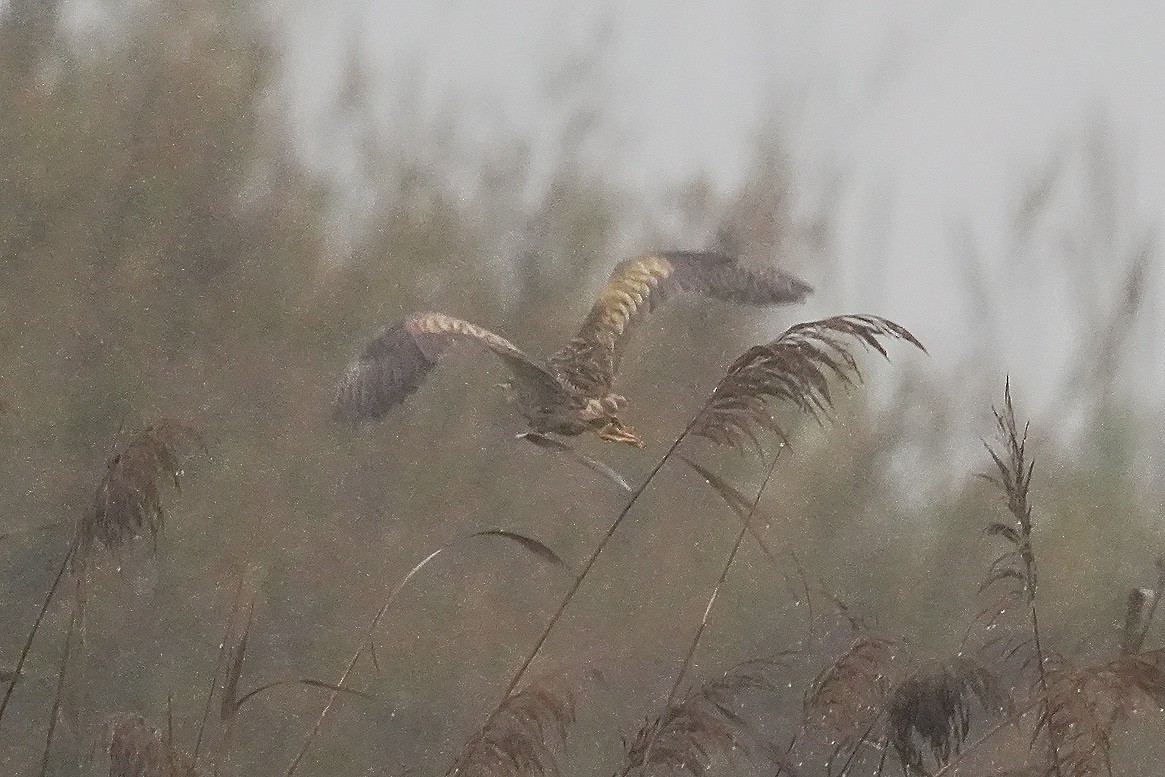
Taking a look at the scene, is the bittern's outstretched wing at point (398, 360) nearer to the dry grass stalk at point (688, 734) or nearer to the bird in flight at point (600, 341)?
the bird in flight at point (600, 341)

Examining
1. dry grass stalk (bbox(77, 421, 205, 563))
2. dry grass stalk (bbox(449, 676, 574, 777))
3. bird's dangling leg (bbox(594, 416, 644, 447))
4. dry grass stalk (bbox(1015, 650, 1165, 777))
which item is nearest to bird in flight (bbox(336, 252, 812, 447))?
bird's dangling leg (bbox(594, 416, 644, 447))

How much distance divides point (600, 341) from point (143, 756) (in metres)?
0.87

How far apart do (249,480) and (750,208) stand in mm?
893

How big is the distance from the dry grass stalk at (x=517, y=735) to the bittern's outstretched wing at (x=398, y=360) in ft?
1.83

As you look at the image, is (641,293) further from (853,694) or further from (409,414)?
(853,694)

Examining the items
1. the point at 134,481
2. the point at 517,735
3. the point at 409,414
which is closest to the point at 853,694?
the point at 517,735

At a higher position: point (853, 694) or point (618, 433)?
point (618, 433)

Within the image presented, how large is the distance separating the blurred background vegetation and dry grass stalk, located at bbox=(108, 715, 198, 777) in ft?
1.20

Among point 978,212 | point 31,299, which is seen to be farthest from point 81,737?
point 978,212

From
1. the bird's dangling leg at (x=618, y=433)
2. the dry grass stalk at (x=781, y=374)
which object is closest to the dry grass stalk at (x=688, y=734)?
the dry grass stalk at (x=781, y=374)

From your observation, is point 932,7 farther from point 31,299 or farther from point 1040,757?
point 31,299

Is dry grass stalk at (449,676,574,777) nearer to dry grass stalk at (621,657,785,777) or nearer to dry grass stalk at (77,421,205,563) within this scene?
dry grass stalk at (621,657,785,777)

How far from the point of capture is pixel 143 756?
1.21 metres

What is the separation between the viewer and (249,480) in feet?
5.73
